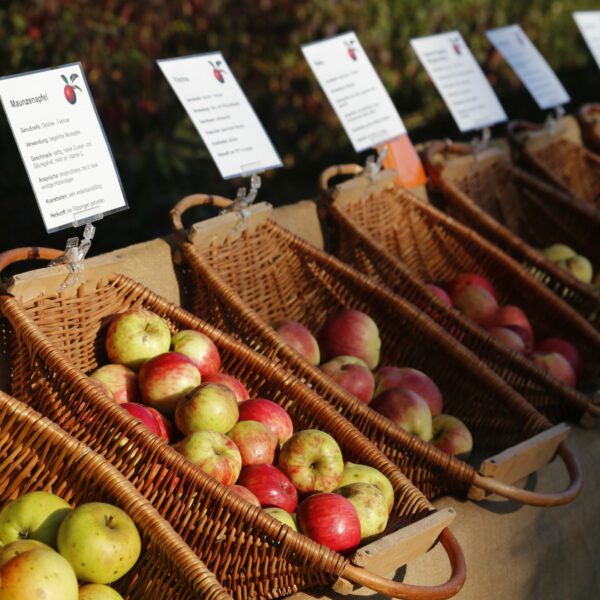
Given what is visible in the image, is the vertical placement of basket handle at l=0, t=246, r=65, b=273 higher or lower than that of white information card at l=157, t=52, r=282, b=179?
lower

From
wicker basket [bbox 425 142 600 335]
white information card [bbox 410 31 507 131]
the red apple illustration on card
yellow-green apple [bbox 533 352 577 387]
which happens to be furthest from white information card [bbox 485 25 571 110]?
the red apple illustration on card

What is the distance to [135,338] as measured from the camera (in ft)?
6.40

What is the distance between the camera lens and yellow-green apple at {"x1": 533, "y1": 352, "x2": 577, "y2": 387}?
254cm

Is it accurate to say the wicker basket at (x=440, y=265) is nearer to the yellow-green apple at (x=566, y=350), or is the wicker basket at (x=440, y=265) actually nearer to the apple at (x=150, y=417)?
the yellow-green apple at (x=566, y=350)

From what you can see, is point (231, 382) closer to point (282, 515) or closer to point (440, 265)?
point (282, 515)

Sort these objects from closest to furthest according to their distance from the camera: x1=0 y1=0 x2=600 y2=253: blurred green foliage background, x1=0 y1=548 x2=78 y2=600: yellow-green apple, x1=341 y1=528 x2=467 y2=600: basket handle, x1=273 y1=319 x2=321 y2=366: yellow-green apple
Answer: x1=0 y1=548 x2=78 y2=600: yellow-green apple → x1=341 y1=528 x2=467 y2=600: basket handle → x1=273 y1=319 x2=321 y2=366: yellow-green apple → x1=0 y1=0 x2=600 y2=253: blurred green foliage background

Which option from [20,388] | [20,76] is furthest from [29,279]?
[20,76]

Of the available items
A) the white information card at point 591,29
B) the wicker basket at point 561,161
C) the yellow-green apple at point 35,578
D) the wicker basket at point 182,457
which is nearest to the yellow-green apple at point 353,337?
the wicker basket at point 182,457

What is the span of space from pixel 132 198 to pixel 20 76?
220 centimetres

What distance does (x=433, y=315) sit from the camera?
254 cm

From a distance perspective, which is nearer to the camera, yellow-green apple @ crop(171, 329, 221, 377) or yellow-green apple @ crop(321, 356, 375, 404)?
yellow-green apple @ crop(171, 329, 221, 377)

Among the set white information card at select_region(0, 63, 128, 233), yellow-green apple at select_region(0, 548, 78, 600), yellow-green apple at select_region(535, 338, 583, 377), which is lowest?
yellow-green apple at select_region(535, 338, 583, 377)

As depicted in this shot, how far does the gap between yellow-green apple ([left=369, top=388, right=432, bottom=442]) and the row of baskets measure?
14 cm

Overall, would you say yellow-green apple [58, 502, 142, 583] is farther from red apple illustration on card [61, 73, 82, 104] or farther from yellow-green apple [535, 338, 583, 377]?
yellow-green apple [535, 338, 583, 377]
